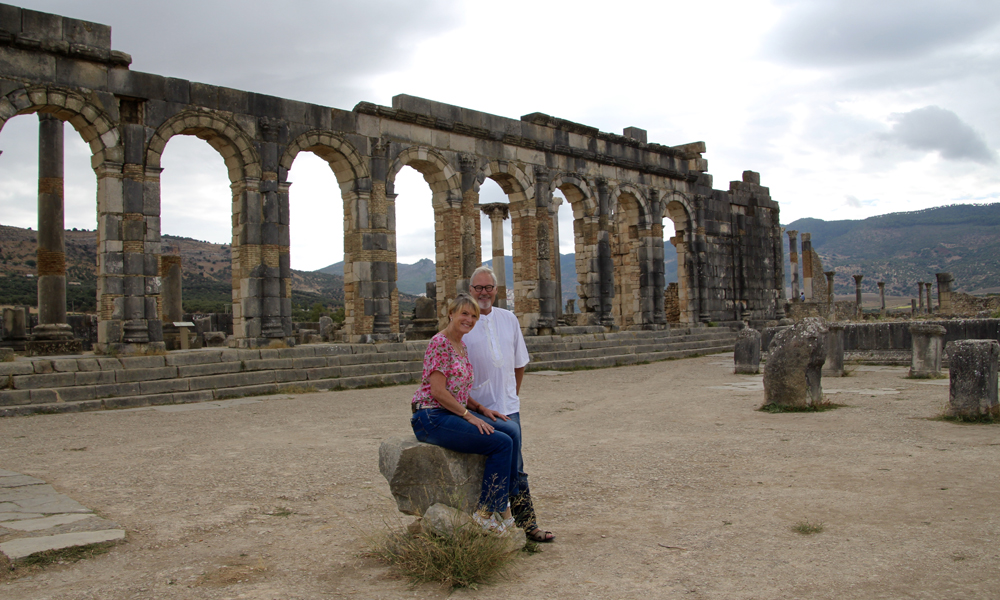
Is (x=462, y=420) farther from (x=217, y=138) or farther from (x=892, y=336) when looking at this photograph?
(x=892, y=336)

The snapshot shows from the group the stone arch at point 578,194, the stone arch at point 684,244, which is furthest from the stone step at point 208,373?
the stone arch at point 684,244

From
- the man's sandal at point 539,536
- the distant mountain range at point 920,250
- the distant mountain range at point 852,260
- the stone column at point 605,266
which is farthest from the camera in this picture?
the distant mountain range at point 920,250

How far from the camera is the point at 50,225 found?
13.8m

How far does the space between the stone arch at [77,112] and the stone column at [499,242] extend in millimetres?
9096

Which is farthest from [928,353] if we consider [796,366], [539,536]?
[539,536]

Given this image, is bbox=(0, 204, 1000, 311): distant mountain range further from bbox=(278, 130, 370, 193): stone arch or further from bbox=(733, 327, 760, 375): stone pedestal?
bbox=(733, 327, 760, 375): stone pedestal

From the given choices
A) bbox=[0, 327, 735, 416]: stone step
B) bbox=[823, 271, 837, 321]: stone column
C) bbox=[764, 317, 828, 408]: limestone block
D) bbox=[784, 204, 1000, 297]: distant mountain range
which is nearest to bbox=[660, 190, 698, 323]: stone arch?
bbox=[0, 327, 735, 416]: stone step

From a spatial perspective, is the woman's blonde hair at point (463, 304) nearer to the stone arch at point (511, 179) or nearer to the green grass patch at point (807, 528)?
the green grass patch at point (807, 528)

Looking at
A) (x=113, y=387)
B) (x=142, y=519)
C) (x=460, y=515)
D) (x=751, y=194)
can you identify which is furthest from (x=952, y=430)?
(x=751, y=194)

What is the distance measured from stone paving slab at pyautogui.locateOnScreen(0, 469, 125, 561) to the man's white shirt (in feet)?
7.43

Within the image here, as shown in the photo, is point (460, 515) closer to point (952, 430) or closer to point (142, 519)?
point (142, 519)

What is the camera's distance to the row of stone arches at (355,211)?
12.0 meters

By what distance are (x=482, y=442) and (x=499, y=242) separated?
17.0 metres

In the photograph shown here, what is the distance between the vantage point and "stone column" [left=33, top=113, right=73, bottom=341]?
1377 cm
